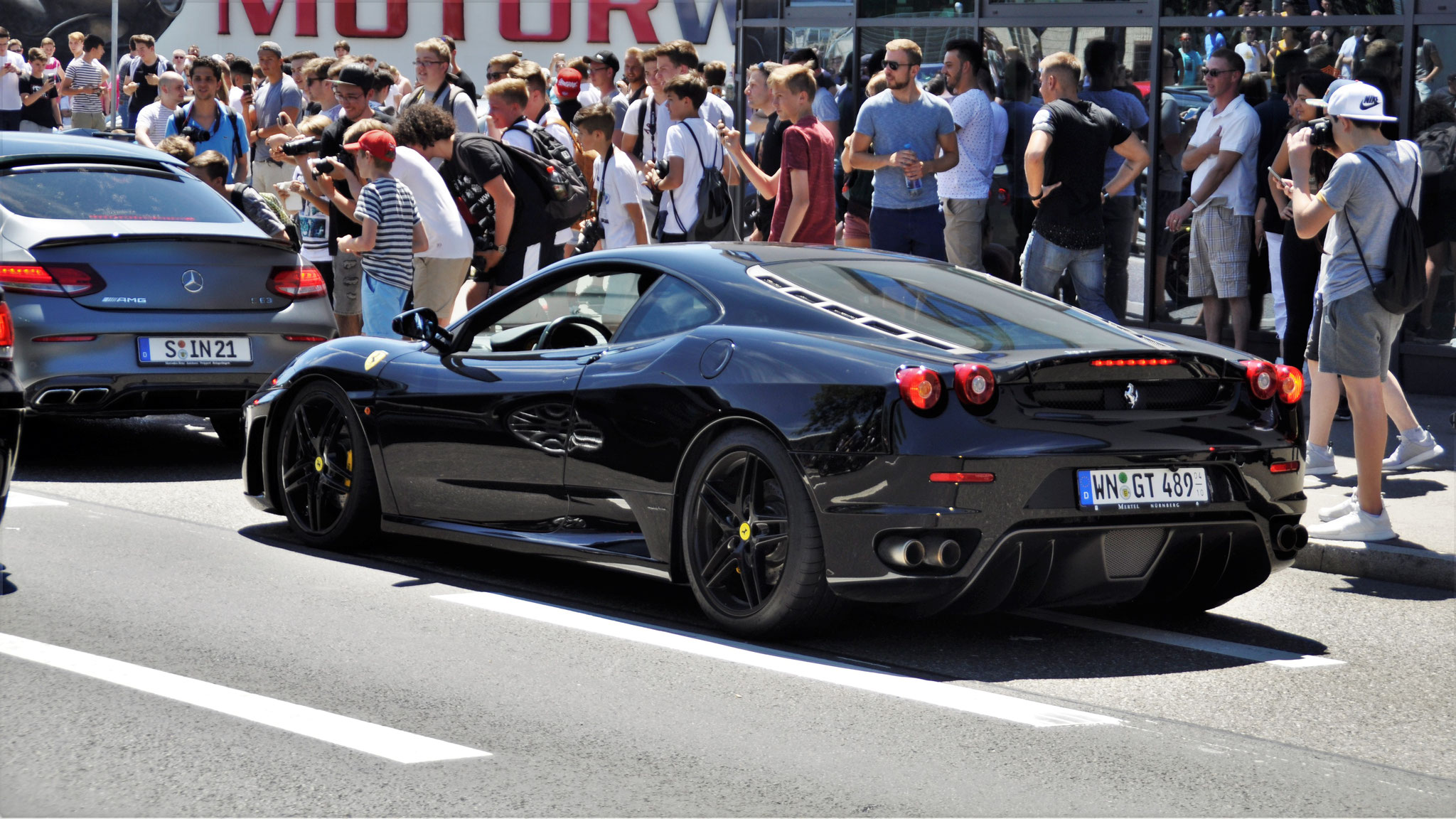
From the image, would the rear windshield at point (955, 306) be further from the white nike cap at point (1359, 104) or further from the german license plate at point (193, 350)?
the german license plate at point (193, 350)

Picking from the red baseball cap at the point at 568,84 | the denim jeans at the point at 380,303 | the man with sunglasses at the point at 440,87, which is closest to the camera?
the denim jeans at the point at 380,303

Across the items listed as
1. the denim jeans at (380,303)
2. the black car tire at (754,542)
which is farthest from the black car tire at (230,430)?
the black car tire at (754,542)

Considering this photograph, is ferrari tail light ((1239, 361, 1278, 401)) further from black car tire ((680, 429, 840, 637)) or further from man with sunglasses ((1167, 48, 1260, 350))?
man with sunglasses ((1167, 48, 1260, 350))

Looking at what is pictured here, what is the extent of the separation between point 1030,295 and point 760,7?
32.5 ft

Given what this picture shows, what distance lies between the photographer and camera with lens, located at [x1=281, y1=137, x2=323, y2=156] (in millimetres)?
11305

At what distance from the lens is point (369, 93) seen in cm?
1149

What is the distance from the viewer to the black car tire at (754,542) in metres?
5.54

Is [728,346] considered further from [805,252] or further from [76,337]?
[76,337]

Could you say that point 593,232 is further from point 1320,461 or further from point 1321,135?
point 1321,135

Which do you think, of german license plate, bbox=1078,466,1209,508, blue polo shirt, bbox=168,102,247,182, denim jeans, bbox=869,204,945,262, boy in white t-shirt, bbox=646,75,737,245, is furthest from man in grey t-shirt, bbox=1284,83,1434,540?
blue polo shirt, bbox=168,102,247,182

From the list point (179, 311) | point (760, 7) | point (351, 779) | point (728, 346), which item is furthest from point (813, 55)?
point (351, 779)

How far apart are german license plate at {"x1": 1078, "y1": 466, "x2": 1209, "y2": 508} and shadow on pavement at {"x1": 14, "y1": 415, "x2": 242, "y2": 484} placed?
5208mm

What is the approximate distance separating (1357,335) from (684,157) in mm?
5241

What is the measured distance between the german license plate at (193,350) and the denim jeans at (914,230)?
13.7 feet
